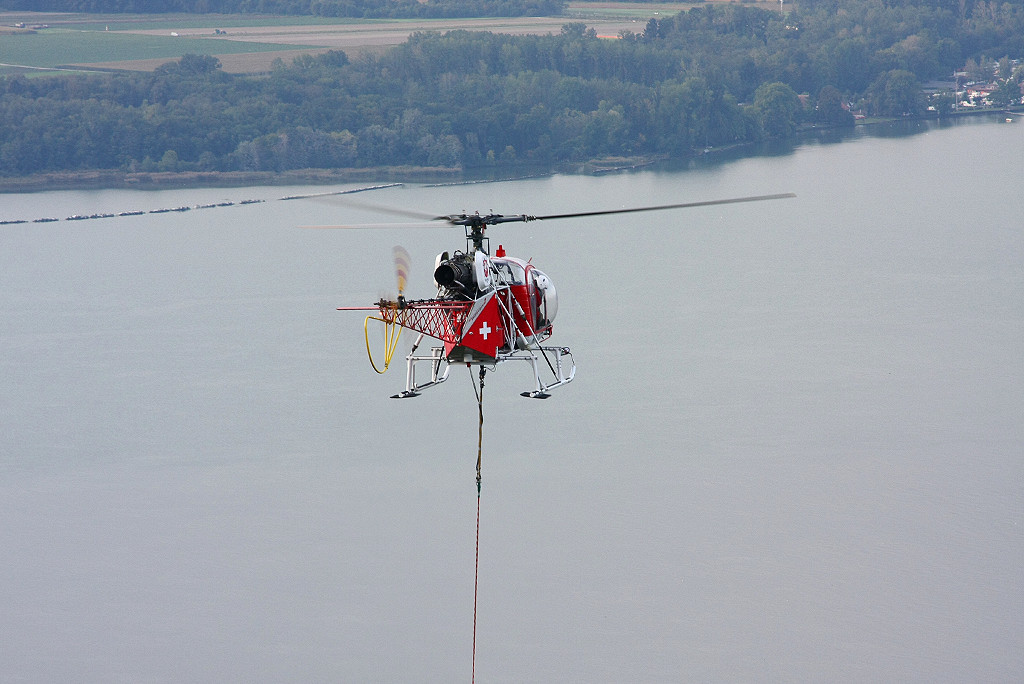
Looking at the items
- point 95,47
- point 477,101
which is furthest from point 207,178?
point 95,47

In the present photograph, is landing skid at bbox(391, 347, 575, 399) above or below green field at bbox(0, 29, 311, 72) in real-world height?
below

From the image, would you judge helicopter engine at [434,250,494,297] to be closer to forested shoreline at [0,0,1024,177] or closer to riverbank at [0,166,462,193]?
riverbank at [0,166,462,193]

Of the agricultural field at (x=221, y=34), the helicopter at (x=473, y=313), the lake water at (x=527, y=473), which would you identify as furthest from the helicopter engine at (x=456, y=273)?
the agricultural field at (x=221, y=34)

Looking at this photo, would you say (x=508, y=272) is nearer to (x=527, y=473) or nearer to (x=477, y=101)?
(x=527, y=473)

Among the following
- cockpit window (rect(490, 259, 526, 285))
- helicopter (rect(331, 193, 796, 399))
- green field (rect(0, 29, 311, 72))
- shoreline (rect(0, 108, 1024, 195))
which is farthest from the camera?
green field (rect(0, 29, 311, 72))

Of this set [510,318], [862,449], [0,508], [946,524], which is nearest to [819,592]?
[946,524]

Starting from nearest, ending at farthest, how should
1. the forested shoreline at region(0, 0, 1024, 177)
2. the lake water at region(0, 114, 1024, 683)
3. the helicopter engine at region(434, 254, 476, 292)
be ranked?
the helicopter engine at region(434, 254, 476, 292) < the lake water at region(0, 114, 1024, 683) < the forested shoreline at region(0, 0, 1024, 177)

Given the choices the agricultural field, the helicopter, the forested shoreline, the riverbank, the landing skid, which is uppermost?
the agricultural field

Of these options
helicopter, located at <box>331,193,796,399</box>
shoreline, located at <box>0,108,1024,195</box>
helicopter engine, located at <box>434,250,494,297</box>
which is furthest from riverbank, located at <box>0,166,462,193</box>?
helicopter engine, located at <box>434,250,494,297</box>

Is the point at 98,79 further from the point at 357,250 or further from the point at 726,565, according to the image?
the point at 726,565
